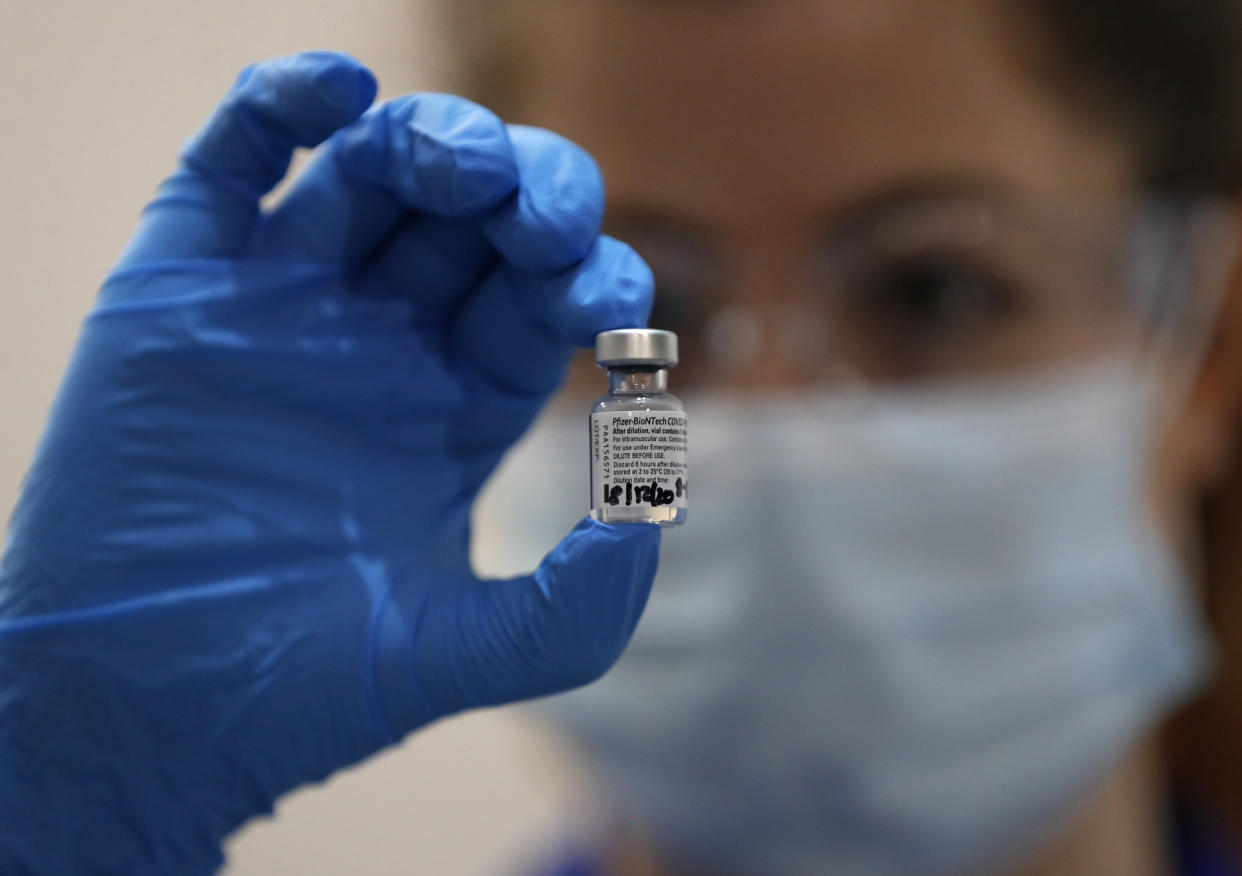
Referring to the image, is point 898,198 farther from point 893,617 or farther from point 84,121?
point 84,121

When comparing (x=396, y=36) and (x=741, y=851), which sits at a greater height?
(x=396, y=36)

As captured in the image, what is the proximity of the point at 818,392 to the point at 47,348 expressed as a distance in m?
0.78

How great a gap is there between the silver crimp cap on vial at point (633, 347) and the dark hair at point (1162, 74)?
34.2 inches

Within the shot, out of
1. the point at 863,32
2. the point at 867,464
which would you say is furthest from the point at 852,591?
the point at 863,32

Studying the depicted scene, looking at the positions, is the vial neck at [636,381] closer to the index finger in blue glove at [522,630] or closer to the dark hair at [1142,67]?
the index finger in blue glove at [522,630]

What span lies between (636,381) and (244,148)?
1.03 ft

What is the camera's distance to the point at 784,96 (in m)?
1.06

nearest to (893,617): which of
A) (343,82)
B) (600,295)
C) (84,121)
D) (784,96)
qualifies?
(784,96)

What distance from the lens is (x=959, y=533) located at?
1.12m

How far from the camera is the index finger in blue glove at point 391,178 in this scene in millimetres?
584

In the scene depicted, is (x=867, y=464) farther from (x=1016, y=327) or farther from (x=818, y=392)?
(x=1016, y=327)

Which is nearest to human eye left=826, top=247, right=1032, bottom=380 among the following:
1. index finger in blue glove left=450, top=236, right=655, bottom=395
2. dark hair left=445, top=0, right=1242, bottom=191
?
dark hair left=445, top=0, right=1242, bottom=191

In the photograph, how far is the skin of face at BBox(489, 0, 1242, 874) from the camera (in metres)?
1.06

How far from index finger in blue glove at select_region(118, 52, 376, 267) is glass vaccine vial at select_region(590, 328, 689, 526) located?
0.24m
